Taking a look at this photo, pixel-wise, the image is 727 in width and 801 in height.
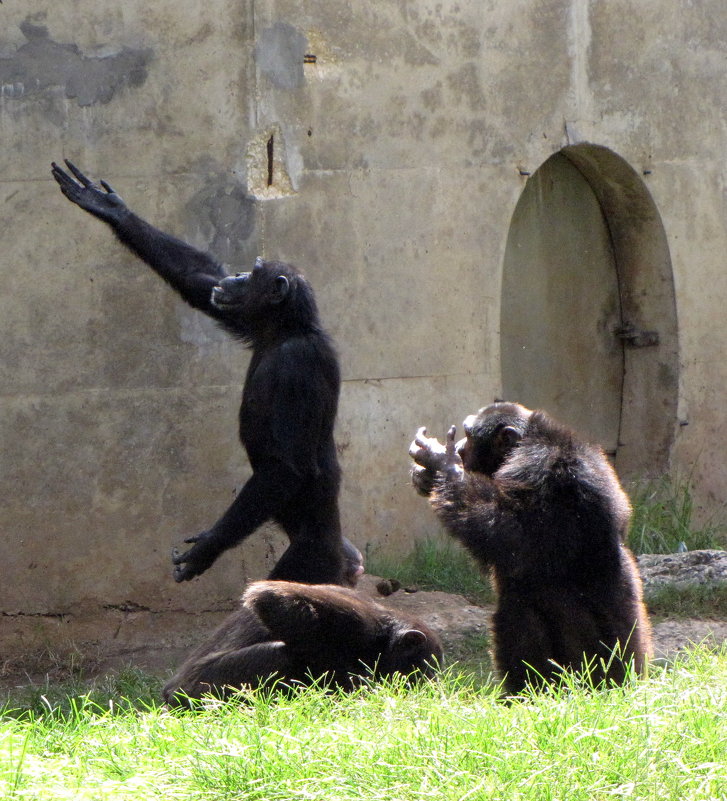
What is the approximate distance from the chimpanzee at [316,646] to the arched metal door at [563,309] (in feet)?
16.9

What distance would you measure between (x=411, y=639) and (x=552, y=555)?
2.27 ft

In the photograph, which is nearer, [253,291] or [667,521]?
[253,291]

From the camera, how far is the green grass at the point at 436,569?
7883mm

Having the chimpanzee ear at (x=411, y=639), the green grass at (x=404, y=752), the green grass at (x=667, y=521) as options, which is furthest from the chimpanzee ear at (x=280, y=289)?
the green grass at (x=667, y=521)

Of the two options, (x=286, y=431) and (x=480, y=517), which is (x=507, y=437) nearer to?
(x=480, y=517)

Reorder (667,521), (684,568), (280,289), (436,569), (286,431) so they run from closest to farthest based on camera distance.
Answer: (286,431), (280,289), (684,568), (436,569), (667,521)

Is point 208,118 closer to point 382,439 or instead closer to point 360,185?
point 360,185

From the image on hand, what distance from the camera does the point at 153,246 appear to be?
6621mm

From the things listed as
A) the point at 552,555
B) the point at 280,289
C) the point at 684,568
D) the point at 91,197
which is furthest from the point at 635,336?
the point at 552,555

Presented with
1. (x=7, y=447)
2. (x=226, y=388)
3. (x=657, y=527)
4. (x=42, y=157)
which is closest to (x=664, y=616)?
(x=657, y=527)

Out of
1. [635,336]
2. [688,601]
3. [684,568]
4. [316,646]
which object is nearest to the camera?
[316,646]

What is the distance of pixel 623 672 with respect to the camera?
4723mm

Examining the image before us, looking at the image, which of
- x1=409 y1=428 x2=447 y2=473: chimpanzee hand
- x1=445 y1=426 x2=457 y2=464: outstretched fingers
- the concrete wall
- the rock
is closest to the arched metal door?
the concrete wall

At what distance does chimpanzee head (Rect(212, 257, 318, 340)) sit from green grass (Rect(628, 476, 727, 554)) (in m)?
3.74
